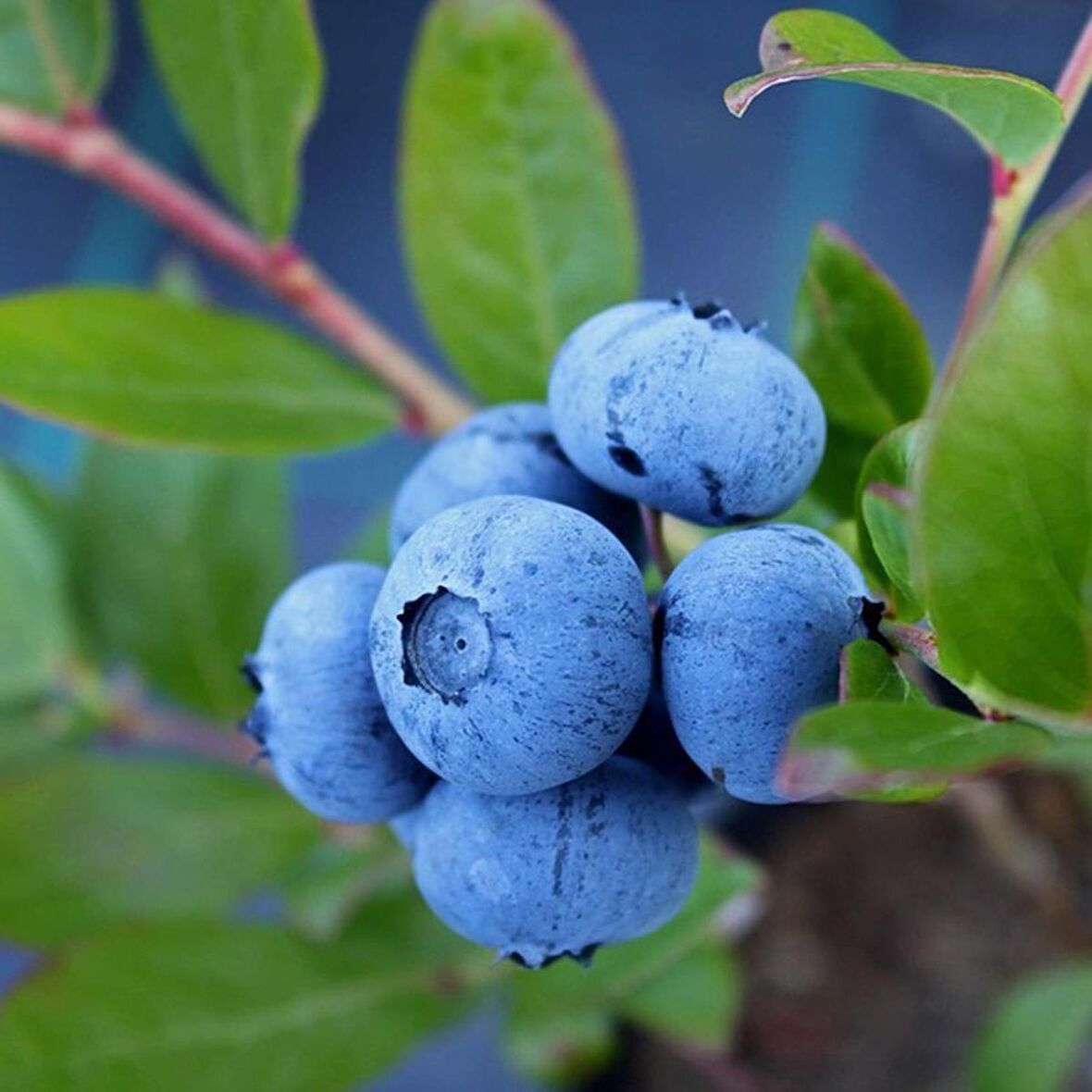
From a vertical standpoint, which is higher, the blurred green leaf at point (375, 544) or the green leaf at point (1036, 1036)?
the blurred green leaf at point (375, 544)

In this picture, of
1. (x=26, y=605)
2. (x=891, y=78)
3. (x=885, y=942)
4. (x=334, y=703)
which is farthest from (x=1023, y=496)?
(x=885, y=942)

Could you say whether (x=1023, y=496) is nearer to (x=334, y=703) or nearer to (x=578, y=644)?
(x=578, y=644)

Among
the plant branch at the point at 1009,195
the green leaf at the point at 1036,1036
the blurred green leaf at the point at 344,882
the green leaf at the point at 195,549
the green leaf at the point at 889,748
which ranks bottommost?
the green leaf at the point at 1036,1036

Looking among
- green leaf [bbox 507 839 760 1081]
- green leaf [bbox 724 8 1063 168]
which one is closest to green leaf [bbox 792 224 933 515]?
green leaf [bbox 724 8 1063 168]

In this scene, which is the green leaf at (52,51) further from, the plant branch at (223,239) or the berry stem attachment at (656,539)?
the berry stem attachment at (656,539)

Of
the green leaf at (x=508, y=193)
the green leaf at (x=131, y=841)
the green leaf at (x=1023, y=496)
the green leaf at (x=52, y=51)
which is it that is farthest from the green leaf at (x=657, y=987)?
the green leaf at (x=52, y=51)

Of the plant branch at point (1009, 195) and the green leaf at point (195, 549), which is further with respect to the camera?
the green leaf at point (195, 549)
